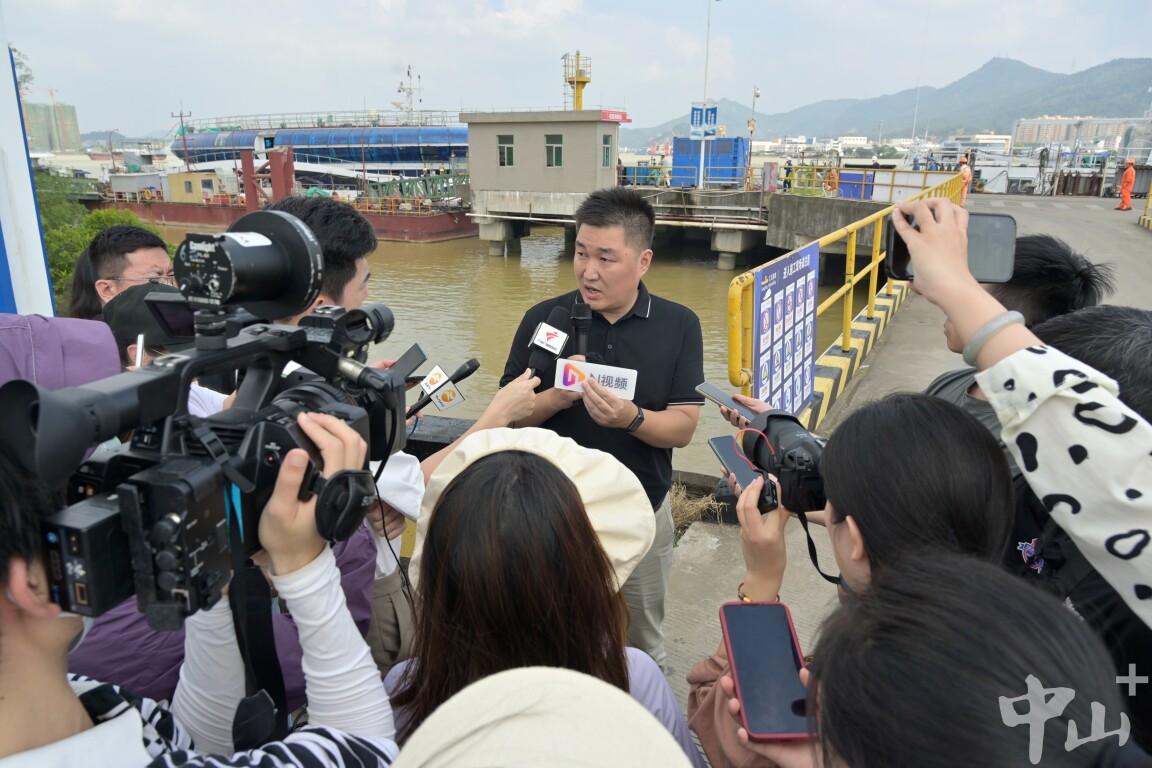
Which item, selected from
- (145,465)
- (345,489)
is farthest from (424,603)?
(145,465)

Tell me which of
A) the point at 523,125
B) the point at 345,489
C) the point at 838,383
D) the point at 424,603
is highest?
the point at 523,125

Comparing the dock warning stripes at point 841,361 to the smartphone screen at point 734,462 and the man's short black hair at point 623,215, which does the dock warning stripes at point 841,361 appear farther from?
the smartphone screen at point 734,462

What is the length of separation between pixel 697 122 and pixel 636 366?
26.4 m

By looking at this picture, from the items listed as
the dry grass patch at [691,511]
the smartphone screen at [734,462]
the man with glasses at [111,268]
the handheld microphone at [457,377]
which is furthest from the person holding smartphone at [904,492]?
the man with glasses at [111,268]

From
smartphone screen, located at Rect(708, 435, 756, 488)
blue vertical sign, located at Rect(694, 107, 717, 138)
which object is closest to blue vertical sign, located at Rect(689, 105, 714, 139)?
blue vertical sign, located at Rect(694, 107, 717, 138)

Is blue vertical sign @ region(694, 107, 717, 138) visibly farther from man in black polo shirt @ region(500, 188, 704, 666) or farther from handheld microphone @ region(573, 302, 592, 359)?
handheld microphone @ region(573, 302, 592, 359)

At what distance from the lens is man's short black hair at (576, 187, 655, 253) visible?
8.25ft

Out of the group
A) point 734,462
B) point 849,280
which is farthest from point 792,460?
point 849,280

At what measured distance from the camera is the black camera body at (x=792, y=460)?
1.48 meters

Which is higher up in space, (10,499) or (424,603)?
(10,499)

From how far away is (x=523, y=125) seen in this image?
20.7 meters

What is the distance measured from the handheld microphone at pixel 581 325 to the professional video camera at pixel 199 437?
1206 mm

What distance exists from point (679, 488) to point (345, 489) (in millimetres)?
3122

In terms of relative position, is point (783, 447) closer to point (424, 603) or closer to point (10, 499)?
point (424, 603)
